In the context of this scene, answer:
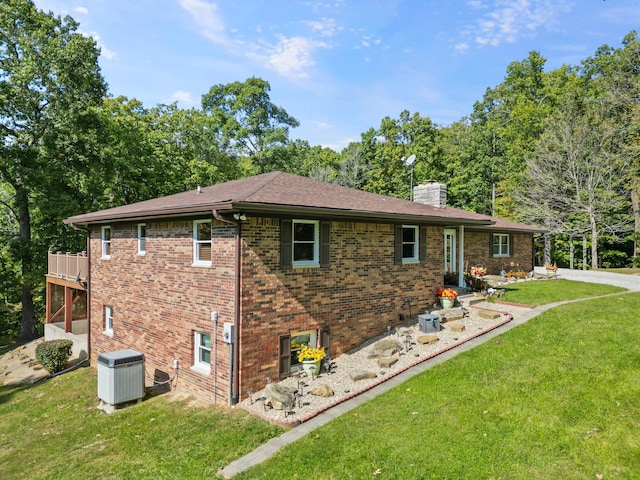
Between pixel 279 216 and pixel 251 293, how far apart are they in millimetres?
1957

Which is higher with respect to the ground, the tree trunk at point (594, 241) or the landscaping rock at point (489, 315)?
the tree trunk at point (594, 241)

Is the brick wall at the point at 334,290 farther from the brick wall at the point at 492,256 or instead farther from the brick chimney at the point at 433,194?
the brick wall at the point at 492,256

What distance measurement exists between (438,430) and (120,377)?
25.4 feet

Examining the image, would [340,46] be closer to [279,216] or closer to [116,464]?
[279,216]

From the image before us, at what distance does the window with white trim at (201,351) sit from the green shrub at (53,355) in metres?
7.87

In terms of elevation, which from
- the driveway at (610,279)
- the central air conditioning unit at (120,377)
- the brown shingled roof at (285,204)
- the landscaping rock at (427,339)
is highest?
the brown shingled roof at (285,204)

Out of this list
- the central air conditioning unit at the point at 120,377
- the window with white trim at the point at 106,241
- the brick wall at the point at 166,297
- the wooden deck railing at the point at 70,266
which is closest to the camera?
the brick wall at the point at 166,297

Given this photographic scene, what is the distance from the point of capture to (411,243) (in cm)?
1288

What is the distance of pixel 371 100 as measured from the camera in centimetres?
3481

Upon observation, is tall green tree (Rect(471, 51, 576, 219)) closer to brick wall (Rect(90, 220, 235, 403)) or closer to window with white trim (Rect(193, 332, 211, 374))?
brick wall (Rect(90, 220, 235, 403))

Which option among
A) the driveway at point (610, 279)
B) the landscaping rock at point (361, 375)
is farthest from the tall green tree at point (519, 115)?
the landscaping rock at point (361, 375)

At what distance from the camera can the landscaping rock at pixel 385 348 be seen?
10.0 meters

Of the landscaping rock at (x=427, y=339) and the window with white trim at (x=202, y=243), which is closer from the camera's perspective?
the window with white trim at (x=202, y=243)

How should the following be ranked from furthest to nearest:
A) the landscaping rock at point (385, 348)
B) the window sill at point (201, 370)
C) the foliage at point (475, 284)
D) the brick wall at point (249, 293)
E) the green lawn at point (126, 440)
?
the foliage at point (475, 284) < the landscaping rock at point (385, 348) < the window sill at point (201, 370) < the brick wall at point (249, 293) < the green lawn at point (126, 440)
